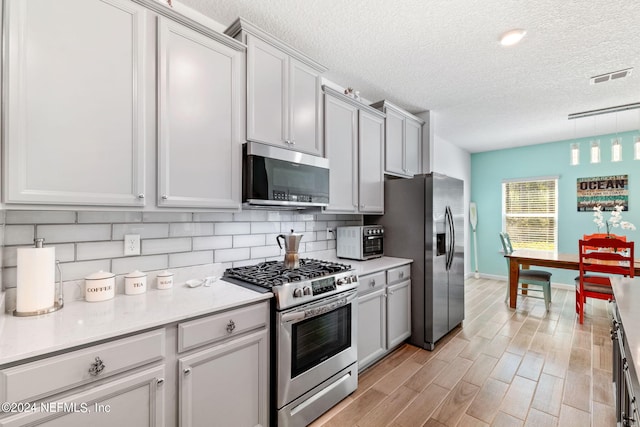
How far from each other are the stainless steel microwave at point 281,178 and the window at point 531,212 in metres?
4.98

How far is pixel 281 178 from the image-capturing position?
2.06 metres

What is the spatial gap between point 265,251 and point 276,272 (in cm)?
47

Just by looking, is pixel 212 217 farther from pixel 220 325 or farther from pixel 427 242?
pixel 427 242

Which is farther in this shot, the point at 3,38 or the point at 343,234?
the point at 343,234

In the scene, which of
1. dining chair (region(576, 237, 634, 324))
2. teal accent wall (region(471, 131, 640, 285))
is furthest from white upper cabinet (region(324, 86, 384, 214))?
teal accent wall (region(471, 131, 640, 285))

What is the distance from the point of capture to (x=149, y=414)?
4.07 feet

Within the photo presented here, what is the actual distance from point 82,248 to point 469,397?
2.76m

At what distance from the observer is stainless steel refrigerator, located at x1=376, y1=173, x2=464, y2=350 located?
2.86 metres

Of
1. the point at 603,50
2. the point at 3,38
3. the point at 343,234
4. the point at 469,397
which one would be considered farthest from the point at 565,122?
the point at 3,38

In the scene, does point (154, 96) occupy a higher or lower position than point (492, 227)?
higher

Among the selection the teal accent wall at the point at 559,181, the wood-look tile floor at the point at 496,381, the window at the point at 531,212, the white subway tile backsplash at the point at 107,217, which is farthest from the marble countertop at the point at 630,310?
the window at the point at 531,212

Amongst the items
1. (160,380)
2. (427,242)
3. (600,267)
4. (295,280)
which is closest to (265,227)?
(295,280)

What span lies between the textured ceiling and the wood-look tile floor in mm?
2707

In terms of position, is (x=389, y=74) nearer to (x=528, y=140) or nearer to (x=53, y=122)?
(x=53, y=122)
